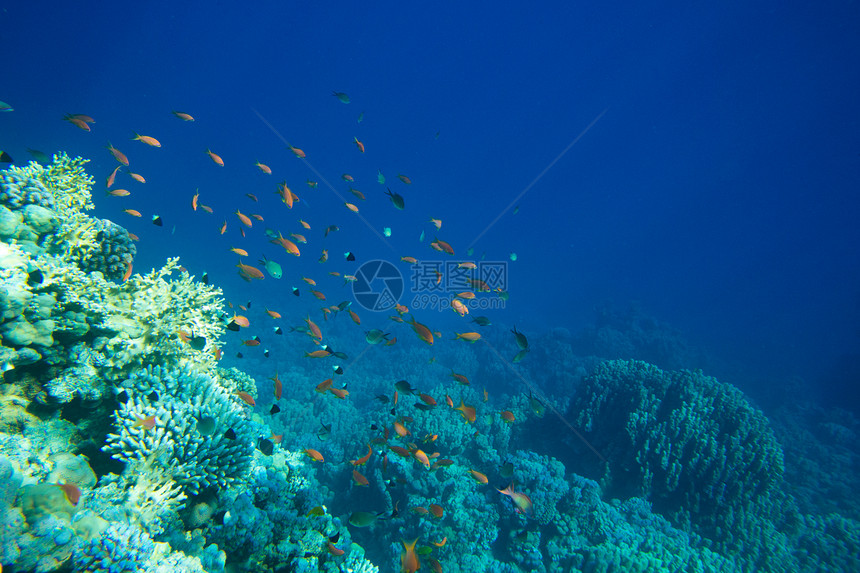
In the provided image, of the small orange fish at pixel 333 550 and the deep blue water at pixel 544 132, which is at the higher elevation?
the deep blue water at pixel 544 132

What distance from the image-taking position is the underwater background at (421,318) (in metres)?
2.99

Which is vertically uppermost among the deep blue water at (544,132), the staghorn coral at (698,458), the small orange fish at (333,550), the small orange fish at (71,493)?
the deep blue water at (544,132)

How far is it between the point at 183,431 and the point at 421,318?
35169 mm

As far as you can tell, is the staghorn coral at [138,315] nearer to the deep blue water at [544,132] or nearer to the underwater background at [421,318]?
the underwater background at [421,318]

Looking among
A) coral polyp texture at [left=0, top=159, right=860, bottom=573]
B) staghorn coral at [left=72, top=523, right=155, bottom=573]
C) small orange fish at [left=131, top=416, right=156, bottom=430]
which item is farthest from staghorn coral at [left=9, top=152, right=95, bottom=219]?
staghorn coral at [left=72, top=523, right=155, bottom=573]

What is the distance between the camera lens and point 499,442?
7621 mm

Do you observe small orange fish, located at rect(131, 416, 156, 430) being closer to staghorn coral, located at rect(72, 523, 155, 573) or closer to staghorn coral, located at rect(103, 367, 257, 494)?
staghorn coral, located at rect(103, 367, 257, 494)

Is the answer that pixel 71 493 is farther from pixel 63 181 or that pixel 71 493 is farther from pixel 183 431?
pixel 63 181

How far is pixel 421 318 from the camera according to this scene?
38.0 m

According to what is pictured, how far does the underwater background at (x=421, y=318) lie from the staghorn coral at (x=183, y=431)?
31 millimetres

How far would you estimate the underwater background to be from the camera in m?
2.99

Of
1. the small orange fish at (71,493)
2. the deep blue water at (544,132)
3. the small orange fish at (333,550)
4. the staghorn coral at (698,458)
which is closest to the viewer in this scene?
the small orange fish at (71,493)

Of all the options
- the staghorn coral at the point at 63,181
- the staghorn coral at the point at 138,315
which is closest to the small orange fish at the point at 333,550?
the staghorn coral at the point at 138,315

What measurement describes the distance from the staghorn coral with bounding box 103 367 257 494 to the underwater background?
0.10 ft
